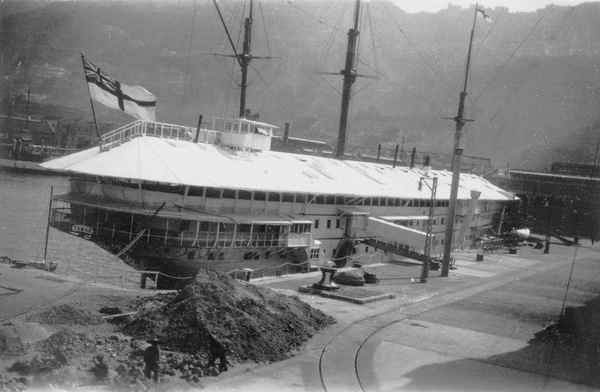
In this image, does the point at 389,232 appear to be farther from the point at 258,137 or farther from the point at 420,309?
the point at 420,309

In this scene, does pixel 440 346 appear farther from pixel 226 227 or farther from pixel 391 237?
pixel 391 237

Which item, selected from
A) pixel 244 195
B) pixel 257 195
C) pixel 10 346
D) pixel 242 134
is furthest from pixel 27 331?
A: pixel 242 134

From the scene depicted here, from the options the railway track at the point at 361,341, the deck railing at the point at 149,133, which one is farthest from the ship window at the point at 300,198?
the railway track at the point at 361,341

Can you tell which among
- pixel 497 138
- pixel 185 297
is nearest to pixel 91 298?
pixel 185 297

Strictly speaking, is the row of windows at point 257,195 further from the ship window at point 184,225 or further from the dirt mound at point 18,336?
the dirt mound at point 18,336

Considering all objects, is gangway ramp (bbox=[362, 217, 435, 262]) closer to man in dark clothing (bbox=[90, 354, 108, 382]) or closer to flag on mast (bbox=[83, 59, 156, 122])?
flag on mast (bbox=[83, 59, 156, 122])
